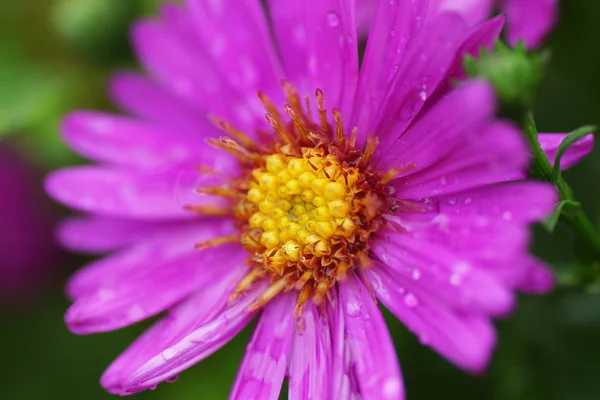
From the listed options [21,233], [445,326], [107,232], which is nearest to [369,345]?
[445,326]

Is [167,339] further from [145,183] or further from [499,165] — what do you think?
[499,165]

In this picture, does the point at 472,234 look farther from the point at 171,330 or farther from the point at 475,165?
the point at 171,330

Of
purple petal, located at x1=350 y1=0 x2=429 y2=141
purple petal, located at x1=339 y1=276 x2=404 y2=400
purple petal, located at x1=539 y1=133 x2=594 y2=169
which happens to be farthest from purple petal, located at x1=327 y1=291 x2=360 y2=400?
purple petal, located at x1=539 y1=133 x2=594 y2=169

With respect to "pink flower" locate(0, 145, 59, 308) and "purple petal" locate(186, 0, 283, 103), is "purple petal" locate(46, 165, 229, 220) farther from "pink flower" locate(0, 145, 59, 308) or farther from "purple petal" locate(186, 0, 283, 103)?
"pink flower" locate(0, 145, 59, 308)

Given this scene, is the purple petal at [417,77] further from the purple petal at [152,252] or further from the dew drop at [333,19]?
the purple petal at [152,252]

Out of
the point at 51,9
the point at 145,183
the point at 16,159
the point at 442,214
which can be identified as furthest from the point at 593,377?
the point at 51,9

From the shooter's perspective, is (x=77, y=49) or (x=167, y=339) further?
(x=77, y=49)

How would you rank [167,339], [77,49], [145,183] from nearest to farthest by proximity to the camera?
[167,339], [145,183], [77,49]
